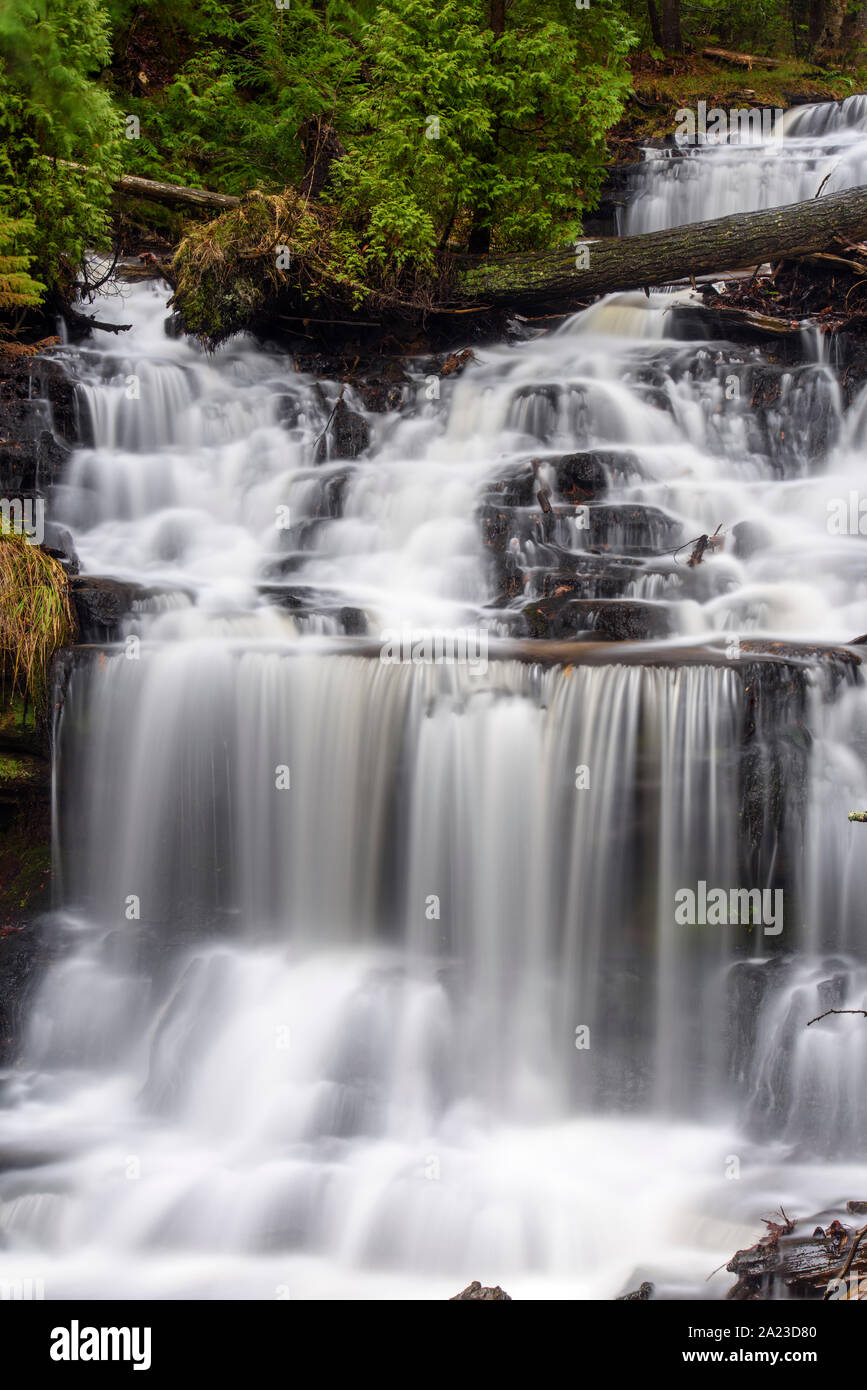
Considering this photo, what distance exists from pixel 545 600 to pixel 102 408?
454cm

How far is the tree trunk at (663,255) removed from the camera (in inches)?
426

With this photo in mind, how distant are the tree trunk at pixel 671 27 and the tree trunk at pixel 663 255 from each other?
940cm

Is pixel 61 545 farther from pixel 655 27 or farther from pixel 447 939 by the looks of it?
pixel 655 27

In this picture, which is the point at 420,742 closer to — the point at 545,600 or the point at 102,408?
the point at 545,600

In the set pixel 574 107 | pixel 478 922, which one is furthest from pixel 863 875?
pixel 574 107

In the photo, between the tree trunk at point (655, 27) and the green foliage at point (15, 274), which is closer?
the green foliage at point (15, 274)

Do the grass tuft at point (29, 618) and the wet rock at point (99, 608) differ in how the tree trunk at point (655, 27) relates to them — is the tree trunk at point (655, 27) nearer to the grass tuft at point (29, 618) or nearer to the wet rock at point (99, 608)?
the wet rock at point (99, 608)

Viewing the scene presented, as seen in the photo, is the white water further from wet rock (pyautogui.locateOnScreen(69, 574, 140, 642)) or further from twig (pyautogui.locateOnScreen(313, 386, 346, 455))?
wet rock (pyautogui.locateOnScreen(69, 574, 140, 642))

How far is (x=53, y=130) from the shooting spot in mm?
9625

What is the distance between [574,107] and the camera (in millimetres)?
11320

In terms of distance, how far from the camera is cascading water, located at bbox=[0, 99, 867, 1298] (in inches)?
221

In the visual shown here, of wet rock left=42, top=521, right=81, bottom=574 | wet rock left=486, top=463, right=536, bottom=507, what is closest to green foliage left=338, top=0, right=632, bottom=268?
wet rock left=486, top=463, right=536, bottom=507

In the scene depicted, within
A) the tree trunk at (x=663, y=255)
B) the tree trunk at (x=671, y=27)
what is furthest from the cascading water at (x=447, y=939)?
the tree trunk at (x=671, y=27)

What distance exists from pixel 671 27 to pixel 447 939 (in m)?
17.3
